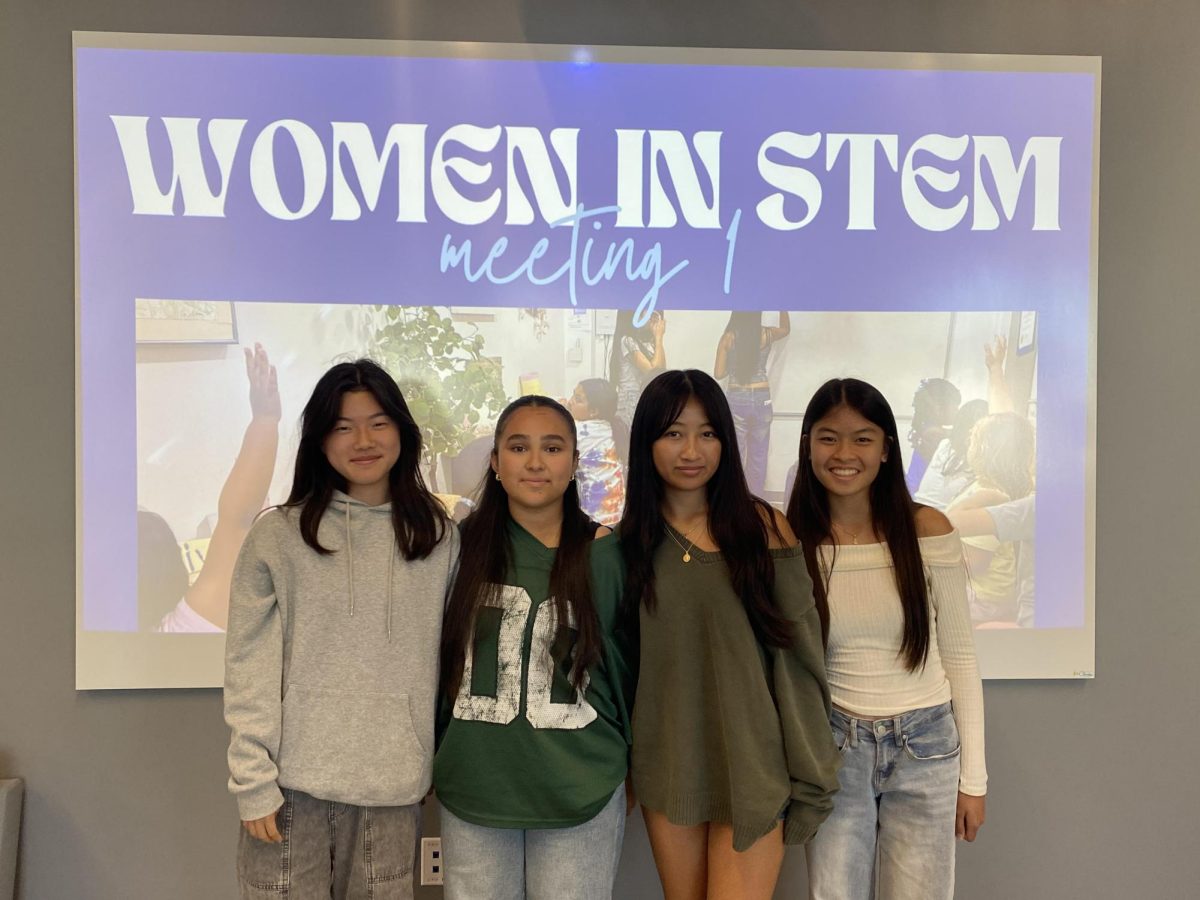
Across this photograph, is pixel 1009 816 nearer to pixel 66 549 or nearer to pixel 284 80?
pixel 66 549

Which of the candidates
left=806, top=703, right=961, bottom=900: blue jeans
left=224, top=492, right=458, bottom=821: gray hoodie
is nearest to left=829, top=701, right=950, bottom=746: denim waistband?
left=806, top=703, right=961, bottom=900: blue jeans

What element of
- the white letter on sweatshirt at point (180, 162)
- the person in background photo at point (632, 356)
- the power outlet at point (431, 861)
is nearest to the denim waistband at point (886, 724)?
the person in background photo at point (632, 356)

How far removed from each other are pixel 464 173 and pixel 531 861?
1.54 m

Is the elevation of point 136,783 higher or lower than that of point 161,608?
lower

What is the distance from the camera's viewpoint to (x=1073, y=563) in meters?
2.05

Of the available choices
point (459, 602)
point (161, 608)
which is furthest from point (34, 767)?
point (459, 602)

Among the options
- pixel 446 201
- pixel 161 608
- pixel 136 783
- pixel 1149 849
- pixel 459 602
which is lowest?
pixel 1149 849

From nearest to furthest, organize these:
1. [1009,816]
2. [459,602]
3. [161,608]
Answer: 1. [459,602]
2. [161,608]
3. [1009,816]

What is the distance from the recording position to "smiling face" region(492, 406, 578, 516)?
142 cm

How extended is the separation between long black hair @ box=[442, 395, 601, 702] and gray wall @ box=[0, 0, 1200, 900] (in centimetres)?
92

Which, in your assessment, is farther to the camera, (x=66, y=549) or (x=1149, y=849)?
(x=1149, y=849)

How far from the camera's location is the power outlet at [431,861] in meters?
1.97

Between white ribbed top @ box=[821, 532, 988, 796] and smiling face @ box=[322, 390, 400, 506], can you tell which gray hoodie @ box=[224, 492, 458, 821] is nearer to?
smiling face @ box=[322, 390, 400, 506]

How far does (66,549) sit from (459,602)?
121 cm
